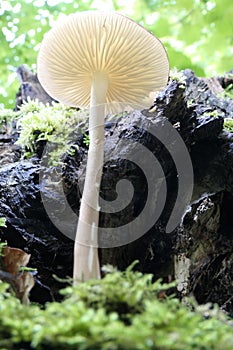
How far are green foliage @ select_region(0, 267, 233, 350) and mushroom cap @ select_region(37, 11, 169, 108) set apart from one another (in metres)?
1.04

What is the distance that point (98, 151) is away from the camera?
141cm

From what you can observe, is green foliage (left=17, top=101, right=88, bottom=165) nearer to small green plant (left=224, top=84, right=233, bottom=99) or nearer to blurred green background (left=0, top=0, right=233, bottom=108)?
→ small green plant (left=224, top=84, right=233, bottom=99)

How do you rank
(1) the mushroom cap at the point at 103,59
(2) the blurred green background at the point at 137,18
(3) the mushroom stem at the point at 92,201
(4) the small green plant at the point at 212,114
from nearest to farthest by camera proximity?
(3) the mushroom stem at the point at 92,201, (1) the mushroom cap at the point at 103,59, (4) the small green plant at the point at 212,114, (2) the blurred green background at the point at 137,18

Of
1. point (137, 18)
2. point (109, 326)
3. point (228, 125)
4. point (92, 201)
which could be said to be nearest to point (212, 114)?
point (228, 125)

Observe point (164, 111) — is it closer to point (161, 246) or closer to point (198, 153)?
point (198, 153)

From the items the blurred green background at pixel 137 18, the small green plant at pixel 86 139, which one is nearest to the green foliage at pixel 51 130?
the small green plant at pixel 86 139

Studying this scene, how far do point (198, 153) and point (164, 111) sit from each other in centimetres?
26

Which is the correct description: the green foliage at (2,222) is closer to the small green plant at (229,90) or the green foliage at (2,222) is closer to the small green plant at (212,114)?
the small green plant at (212,114)

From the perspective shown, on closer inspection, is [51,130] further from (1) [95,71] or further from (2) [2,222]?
(2) [2,222]

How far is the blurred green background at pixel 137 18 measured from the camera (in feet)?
10.6

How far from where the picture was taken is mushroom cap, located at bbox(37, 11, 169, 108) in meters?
1.39

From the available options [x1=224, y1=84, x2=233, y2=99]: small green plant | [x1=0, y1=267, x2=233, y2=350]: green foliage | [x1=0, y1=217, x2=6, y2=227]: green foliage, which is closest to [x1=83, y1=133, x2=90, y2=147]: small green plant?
[x1=0, y1=217, x2=6, y2=227]: green foliage

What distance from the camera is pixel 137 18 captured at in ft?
11.8

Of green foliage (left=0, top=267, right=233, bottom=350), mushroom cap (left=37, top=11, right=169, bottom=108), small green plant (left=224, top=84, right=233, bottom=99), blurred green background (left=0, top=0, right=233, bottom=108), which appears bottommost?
green foliage (left=0, top=267, right=233, bottom=350)
